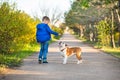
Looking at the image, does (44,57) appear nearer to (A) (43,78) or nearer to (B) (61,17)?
(A) (43,78)

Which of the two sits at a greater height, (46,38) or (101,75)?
(46,38)

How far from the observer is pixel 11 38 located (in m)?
18.0

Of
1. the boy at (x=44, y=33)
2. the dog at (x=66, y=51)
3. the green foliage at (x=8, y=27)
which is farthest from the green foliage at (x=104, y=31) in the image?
the boy at (x=44, y=33)

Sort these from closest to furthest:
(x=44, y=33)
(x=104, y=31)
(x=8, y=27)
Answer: (x=44, y=33), (x=8, y=27), (x=104, y=31)

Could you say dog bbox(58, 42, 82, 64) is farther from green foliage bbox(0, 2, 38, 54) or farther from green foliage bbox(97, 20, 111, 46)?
green foliage bbox(97, 20, 111, 46)

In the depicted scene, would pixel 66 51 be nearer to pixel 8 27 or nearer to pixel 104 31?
pixel 8 27

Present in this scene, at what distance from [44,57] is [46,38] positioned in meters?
0.78

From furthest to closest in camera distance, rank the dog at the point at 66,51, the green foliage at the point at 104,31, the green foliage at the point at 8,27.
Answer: the green foliage at the point at 104,31, the green foliage at the point at 8,27, the dog at the point at 66,51

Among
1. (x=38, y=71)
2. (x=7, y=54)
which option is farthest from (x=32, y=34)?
(x=38, y=71)

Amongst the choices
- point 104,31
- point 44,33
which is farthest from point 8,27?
point 104,31

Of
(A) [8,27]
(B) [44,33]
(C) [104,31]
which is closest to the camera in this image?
(B) [44,33]

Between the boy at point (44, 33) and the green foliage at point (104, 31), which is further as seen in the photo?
the green foliage at point (104, 31)

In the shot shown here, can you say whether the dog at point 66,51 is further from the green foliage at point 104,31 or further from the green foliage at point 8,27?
the green foliage at point 104,31

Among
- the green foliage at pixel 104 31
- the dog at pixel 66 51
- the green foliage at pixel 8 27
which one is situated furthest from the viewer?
the green foliage at pixel 104 31
